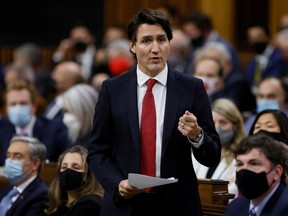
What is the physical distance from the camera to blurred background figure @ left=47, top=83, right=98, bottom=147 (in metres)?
8.41

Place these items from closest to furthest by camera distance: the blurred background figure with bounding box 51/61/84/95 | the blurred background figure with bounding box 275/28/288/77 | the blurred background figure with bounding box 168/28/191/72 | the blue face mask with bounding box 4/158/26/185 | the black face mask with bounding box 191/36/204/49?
the blue face mask with bounding box 4/158/26/185 → the blurred background figure with bounding box 275/28/288/77 → the blurred background figure with bounding box 51/61/84/95 → the blurred background figure with bounding box 168/28/191/72 → the black face mask with bounding box 191/36/204/49

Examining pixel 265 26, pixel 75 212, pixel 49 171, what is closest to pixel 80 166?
pixel 75 212

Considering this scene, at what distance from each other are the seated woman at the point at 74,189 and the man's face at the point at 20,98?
2.60 meters

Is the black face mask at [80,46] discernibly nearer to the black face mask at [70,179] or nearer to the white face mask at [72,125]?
the white face mask at [72,125]

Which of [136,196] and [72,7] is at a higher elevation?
[72,7]

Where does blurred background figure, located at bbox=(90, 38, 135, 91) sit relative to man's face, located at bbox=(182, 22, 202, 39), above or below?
below

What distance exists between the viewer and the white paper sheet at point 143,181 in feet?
14.2

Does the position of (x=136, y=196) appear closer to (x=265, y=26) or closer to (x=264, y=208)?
(x=264, y=208)

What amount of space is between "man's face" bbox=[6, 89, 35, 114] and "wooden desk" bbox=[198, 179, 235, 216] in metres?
3.37

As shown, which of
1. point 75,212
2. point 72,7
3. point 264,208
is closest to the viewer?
point 264,208

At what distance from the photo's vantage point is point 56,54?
12922 mm

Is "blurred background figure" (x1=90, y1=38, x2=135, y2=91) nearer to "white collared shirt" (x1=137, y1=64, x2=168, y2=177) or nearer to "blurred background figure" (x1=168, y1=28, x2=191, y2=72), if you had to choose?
"blurred background figure" (x1=168, y1=28, x2=191, y2=72)

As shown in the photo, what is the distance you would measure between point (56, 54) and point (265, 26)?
2914 millimetres

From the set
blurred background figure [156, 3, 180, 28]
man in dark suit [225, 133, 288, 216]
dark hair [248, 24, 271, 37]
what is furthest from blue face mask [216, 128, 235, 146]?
blurred background figure [156, 3, 180, 28]
